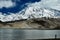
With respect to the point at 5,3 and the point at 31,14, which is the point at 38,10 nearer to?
the point at 31,14

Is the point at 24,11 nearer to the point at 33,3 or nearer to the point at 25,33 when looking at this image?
the point at 33,3

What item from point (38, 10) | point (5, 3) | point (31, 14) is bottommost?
point (31, 14)

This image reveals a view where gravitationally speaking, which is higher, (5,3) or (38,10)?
(5,3)

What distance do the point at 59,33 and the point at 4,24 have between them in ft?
6.19

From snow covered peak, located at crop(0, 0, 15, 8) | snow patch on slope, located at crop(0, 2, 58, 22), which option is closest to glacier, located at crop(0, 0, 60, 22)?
snow patch on slope, located at crop(0, 2, 58, 22)

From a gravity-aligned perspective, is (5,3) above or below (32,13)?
above

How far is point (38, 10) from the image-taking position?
7398mm

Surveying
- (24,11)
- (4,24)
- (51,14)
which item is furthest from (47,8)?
(4,24)

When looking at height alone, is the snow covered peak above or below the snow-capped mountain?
above

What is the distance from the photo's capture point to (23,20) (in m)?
7.42

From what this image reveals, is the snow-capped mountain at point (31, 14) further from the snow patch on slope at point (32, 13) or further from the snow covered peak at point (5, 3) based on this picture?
the snow covered peak at point (5, 3)

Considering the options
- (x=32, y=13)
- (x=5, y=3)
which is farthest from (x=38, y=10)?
(x=5, y=3)

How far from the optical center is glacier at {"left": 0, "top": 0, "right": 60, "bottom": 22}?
7332 millimetres

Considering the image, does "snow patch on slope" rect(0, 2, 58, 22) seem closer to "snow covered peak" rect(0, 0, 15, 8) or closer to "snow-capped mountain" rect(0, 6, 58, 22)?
"snow-capped mountain" rect(0, 6, 58, 22)
